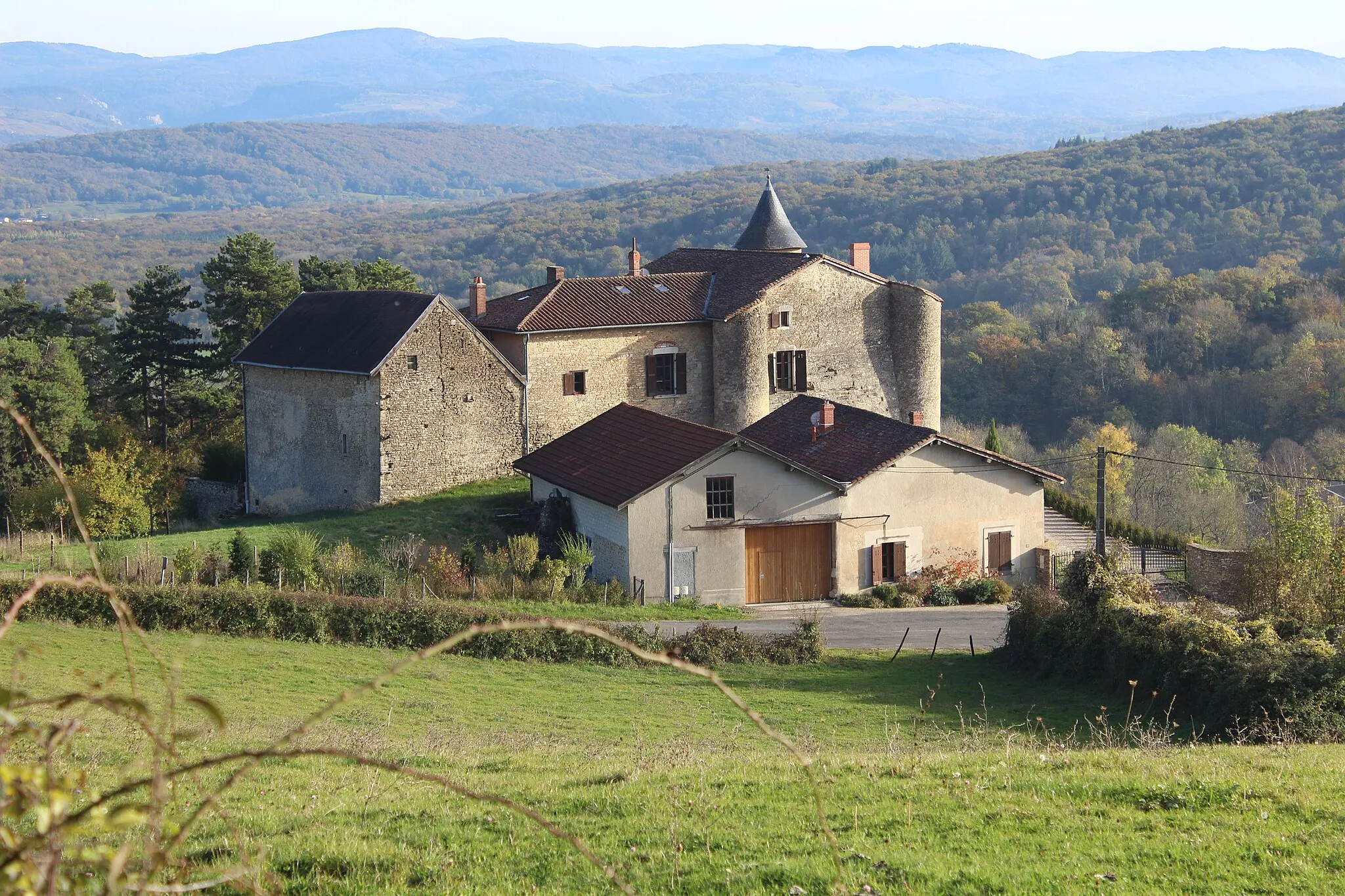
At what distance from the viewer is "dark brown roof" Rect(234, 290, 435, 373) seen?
118 ft

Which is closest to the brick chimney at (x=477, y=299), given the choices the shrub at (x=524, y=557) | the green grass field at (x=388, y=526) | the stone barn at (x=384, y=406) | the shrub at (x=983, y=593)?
the stone barn at (x=384, y=406)

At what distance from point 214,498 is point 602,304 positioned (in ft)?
46.0

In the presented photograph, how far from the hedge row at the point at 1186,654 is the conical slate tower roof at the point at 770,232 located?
1051 inches

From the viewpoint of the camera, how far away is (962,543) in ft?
107

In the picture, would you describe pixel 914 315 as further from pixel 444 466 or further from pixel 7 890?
pixel 7 890

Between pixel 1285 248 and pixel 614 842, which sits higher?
pixel 1285 248

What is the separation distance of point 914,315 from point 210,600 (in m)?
25.1

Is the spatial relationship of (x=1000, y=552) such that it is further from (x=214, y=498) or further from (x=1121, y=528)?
(x=214, y=498)

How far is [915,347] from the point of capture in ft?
139

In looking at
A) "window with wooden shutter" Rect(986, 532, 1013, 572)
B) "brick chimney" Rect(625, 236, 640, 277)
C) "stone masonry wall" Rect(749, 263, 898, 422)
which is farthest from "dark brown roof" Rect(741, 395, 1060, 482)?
"brick chimney" Rect(625, 236, 640, 277)

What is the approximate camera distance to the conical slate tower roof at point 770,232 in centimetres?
4938

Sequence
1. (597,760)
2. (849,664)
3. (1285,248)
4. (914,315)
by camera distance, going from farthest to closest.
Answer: (1285,248) → (914,315) → (849,664) → (597,760)

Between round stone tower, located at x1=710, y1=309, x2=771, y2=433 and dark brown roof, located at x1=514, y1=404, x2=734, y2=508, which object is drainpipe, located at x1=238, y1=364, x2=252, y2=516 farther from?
round stone tower, located at x1=710, y1=309, x2=771, y2=433

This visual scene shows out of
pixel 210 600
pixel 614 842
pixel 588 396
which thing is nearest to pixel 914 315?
pixel 588 396
